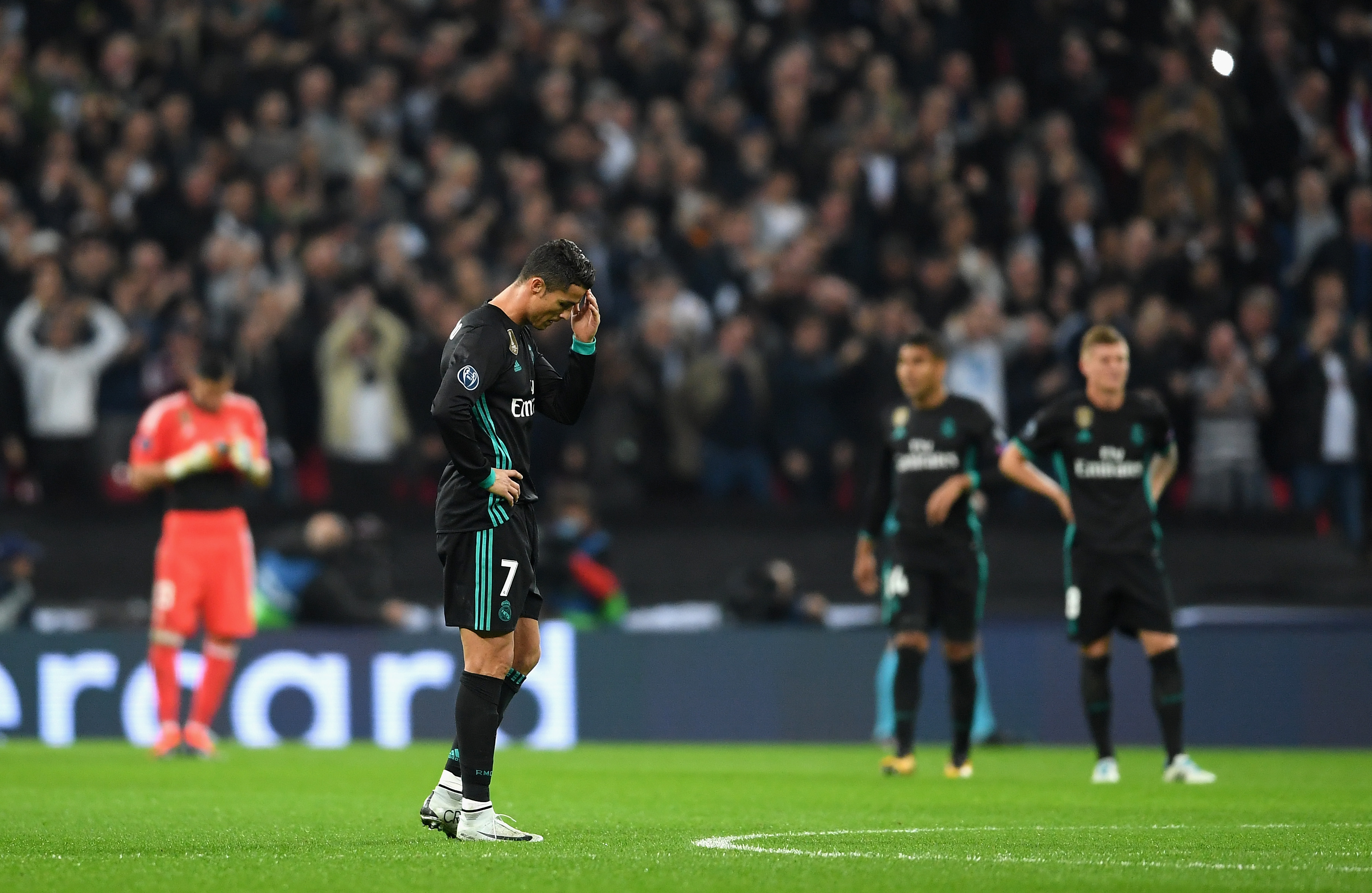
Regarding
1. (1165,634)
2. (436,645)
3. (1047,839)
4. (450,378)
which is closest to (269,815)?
(450,378)

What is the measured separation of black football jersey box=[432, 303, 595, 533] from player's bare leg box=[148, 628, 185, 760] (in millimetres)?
6033

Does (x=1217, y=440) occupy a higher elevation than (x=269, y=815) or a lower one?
higher

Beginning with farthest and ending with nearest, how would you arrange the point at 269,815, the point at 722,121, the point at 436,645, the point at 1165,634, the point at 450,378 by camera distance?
the point at 722,121, the point at 436,645, the point at 1165,634, the point at 269,815, the point at 450,378

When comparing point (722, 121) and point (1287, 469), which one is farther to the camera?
point (722, 121)

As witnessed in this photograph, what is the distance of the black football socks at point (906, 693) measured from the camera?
36.7 feet

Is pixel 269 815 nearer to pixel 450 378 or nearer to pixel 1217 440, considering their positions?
pixel 450 378

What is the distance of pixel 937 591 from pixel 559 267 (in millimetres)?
4787

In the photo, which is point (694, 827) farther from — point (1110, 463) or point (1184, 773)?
point (1110, 463)

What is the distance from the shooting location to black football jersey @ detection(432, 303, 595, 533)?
707 cm

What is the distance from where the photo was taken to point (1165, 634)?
10531 millimetres

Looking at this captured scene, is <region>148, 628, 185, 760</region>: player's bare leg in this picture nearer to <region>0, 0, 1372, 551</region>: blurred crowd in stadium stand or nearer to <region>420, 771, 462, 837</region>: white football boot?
<region>0, 0, 1372, 551</region>: blurred crowd in stadium stand

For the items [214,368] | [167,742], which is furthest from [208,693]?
[214,368]

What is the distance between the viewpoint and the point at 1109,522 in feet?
34.8

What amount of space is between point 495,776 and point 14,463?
6.67 meters
